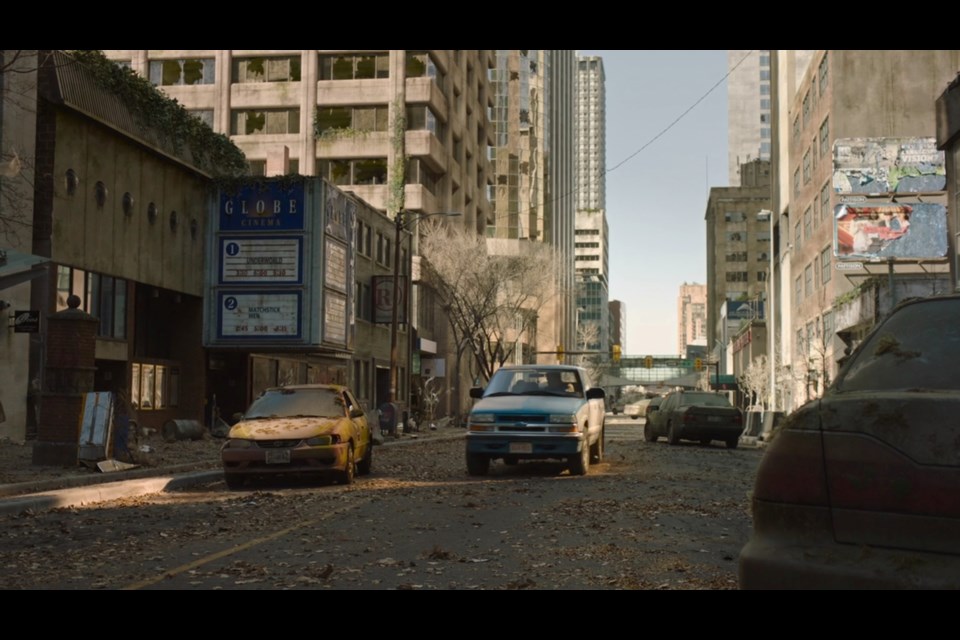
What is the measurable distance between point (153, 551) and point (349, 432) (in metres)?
7.67

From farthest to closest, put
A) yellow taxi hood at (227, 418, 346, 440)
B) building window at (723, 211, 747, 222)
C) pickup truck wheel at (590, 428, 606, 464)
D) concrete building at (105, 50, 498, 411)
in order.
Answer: building window at (723, 211, 747, 222)
concrete building at (105, 50, 498, 411)
pickup truck wheel at (590, 428, 606, 464)
yellow taxi hood at (227, 418, 346, 440)

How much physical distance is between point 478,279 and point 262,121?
69.6ft

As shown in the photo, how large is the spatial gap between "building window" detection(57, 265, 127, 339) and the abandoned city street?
41.8 ft

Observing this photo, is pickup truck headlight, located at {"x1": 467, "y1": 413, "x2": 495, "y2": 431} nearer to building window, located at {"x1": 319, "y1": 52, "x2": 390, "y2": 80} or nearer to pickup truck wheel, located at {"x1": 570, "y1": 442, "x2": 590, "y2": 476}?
pickup truck wheel, located at {"x1": 570, "y1": 442, "x2": 590, "y2": 476}

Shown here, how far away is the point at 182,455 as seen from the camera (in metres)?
22.1

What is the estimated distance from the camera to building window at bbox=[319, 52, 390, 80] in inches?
2547

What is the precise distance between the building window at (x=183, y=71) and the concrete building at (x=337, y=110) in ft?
0.21

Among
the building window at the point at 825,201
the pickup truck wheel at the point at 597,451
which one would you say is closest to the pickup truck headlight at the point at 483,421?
the pickup truck wheel at the point at 597,451

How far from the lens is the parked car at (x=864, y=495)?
11.2 ft

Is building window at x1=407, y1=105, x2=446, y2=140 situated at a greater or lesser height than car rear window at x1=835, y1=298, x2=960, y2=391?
greater

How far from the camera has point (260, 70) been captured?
2606 inches

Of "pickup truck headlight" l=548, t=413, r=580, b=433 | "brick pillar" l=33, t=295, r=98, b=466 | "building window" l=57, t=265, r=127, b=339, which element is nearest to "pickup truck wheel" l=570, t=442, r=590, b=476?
"pickup truck headlight" l=548, t=413, r=580, b=433

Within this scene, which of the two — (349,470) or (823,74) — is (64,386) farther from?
(823,74)
